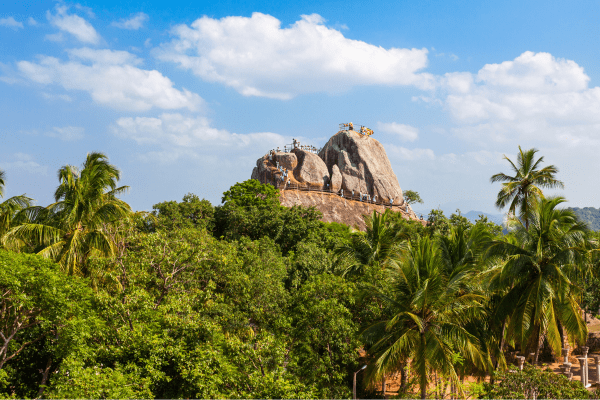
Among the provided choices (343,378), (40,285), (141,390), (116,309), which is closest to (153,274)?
(116,309)

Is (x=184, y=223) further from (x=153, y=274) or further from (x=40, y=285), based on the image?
(x=40, y=285)

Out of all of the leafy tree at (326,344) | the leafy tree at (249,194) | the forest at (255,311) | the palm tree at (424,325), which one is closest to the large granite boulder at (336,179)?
the leafy tree at (249,194)

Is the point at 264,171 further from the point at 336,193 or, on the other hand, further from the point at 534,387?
the point at 534,387

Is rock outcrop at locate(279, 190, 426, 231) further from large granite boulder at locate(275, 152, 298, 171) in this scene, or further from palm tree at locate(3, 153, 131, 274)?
palm tree at locate(3, 153, 131, 274)

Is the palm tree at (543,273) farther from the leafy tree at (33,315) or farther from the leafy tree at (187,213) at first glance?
the leafy tree at (187,213)

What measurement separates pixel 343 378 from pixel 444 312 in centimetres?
500

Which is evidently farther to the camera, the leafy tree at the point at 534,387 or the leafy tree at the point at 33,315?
the leafy tree at the point at 534,387

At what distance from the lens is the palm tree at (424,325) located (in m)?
14.0

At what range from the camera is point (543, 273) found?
15508 millimetres

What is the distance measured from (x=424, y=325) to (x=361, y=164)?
48499 millimetres

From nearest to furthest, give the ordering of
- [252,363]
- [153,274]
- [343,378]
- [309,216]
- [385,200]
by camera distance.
Answer: [252,363] → [153,274] → [343,378] → [309,216] → [385,200]

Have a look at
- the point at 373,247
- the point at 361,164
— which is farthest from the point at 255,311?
the point at 361,164

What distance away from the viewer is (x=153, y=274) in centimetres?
1619

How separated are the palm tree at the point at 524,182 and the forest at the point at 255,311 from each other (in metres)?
0.12
